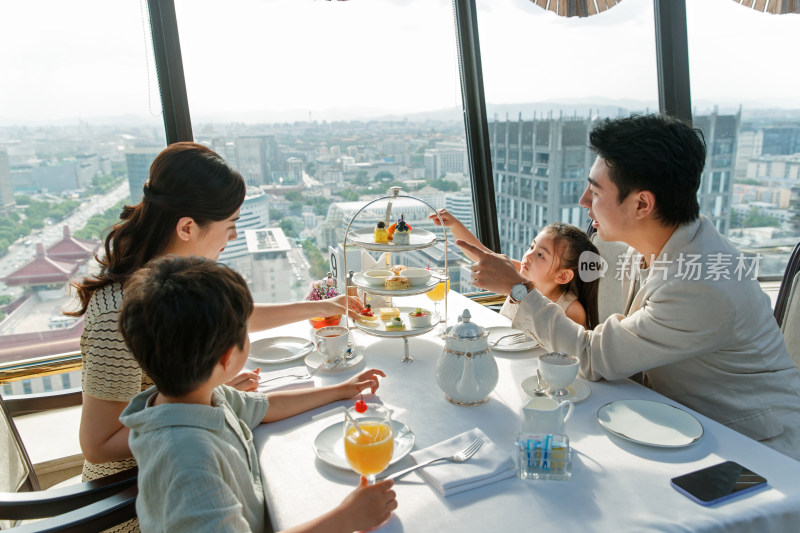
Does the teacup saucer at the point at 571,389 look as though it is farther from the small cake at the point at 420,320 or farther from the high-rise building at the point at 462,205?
the high-rise building at the point at 462,205

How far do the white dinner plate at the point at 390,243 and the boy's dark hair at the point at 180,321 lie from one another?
0.75 m

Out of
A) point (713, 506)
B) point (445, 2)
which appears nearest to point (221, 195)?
point (713, 506)

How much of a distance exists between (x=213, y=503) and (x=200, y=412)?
161mm

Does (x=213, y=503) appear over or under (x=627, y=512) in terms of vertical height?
over

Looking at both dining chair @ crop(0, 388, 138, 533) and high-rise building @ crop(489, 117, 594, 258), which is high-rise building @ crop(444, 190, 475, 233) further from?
dining chair @ crop(0, 388, 138, 533)

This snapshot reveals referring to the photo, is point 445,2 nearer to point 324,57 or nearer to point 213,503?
point 324,57

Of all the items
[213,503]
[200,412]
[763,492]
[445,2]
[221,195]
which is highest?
[445,2]

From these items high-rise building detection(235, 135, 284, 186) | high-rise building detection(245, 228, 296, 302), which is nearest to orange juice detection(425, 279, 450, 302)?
high-rise building detection(245, 228, 296, 302)

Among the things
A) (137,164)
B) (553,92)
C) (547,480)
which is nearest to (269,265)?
(137,164)

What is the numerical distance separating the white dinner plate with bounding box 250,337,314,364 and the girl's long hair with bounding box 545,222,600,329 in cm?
99

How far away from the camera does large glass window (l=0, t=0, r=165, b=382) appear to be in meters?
2.52

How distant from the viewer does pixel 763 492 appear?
3.38ft

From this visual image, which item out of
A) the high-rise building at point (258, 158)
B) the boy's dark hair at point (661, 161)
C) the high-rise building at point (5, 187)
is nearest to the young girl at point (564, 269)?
the boy's dark hair at point (661, 161)

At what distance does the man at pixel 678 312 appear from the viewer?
1422 mm
